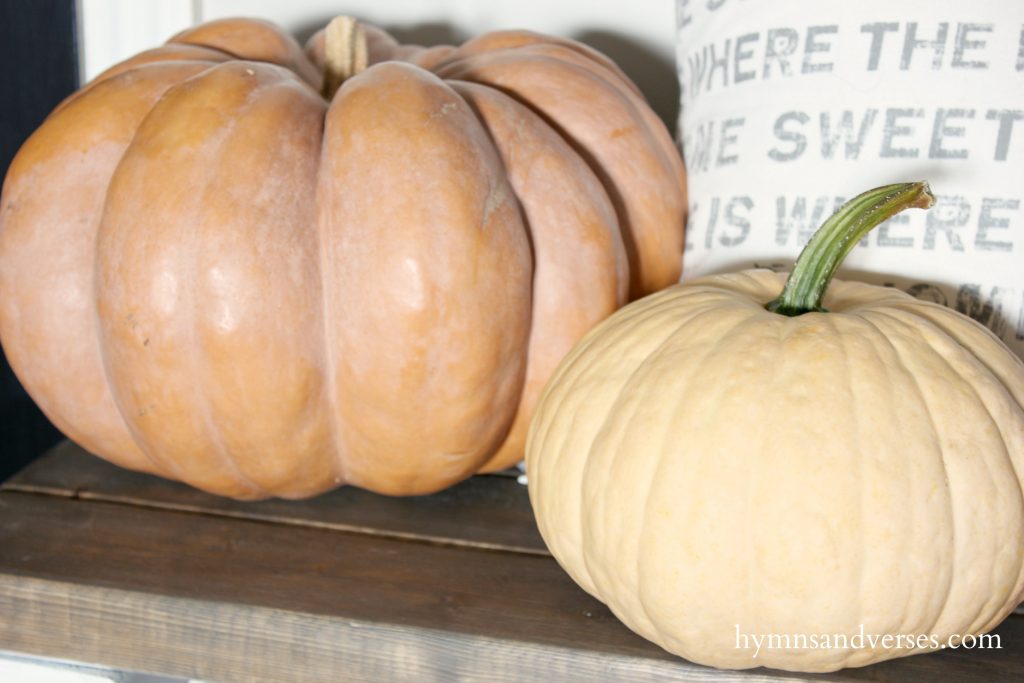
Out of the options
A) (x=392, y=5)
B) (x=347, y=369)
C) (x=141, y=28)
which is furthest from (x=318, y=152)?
(x=141, y=28)

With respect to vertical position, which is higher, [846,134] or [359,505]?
[846,134]

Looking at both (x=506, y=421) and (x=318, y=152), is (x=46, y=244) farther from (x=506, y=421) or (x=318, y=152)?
(x=506, y=421)

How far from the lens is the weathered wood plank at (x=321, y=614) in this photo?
2.34 feet

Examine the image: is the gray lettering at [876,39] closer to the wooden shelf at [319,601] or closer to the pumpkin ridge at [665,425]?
the pumpkin ridge at [665,425]

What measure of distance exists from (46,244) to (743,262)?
637mm

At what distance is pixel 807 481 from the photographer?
62cm

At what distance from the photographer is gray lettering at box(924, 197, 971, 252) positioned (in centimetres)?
88

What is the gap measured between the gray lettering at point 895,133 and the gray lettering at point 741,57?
0.14 metres

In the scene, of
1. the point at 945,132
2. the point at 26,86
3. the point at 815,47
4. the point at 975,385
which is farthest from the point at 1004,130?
the point at 26,86

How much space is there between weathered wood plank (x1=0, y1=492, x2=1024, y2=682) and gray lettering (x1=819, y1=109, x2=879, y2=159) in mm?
427

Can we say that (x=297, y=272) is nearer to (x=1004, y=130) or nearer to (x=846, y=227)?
(x=846, y=227)

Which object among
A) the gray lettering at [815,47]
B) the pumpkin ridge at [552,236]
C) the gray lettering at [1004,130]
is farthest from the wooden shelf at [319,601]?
the gray lettering at [815,47]

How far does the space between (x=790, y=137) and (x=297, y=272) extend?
0.47 meters

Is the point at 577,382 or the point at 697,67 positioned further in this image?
the point at 697,67
